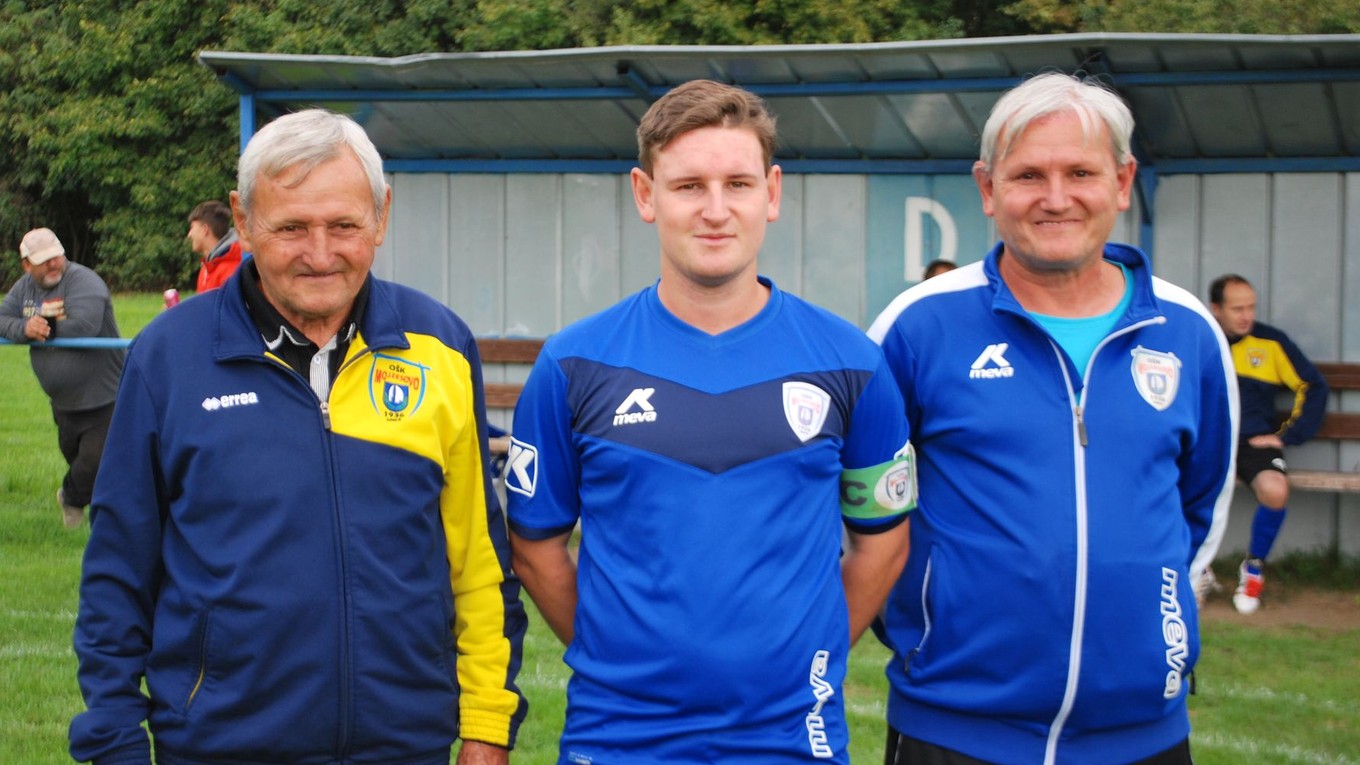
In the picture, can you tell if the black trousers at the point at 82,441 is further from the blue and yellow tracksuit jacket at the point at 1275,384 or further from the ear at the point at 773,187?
the ear at the point at 773,187

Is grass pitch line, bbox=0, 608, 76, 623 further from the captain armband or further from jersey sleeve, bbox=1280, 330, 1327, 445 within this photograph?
jersey sleeve, bbox=1280, 330, 1327, 445

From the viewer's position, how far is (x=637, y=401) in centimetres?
266

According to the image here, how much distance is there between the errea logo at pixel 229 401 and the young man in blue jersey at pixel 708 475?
52 cm

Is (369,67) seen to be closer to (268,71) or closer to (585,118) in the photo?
(268,71)

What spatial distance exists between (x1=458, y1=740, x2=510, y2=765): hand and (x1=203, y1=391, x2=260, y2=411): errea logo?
0.79m

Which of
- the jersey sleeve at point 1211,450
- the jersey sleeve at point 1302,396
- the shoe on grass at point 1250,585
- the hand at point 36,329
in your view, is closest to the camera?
the jersey sleeve at point 1211,450

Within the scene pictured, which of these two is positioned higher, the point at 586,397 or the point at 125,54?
the point at 125,54

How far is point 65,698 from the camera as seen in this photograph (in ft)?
19.7

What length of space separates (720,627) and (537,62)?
6444mm

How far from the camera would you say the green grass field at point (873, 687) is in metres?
5.54

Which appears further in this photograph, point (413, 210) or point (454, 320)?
point (413, 210)

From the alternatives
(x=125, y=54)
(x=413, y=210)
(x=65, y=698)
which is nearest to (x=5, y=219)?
(x=125, y=54)

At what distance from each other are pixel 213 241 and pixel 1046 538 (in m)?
8.25

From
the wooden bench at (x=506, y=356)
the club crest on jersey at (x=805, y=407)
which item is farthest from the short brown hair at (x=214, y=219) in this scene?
the club crest on jersey at (x=805, y=407)
